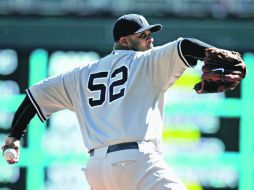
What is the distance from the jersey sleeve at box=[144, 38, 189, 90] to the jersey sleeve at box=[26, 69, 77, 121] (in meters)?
0.54

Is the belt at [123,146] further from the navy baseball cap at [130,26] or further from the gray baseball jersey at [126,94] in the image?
the navy baseball cap at [130,26]

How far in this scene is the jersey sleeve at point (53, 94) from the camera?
4852 millimetres

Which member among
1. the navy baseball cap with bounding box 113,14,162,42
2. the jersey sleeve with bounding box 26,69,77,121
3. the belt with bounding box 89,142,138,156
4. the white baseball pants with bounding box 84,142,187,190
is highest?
the navy baseball cap with bounding box 113,14,162,42

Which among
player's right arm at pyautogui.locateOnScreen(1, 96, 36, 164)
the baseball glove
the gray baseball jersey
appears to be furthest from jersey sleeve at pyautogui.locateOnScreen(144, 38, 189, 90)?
player's right arm at pyautogui.locateOnScreen(1, 96, 36, 164)

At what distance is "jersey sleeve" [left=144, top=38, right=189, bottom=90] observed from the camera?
13.9 ft

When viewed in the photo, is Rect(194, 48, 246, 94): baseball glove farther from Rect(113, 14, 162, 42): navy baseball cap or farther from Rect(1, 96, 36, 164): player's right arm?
Rect(1, 96, 36, 164): player's right arm

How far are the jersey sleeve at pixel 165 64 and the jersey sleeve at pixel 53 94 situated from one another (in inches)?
21.4

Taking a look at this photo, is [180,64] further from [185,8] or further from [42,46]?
[185,8]

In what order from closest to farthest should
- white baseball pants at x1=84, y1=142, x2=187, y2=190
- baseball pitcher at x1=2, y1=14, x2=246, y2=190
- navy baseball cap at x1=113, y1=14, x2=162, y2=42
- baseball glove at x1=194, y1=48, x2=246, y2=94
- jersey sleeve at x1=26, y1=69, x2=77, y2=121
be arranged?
1. baseball glove at x1=194, y1=48, x2=246, y2=94
2. baseball pitcher at x1=2, y1=14, x2=246, y2=190
3. white baseball pants at x1=84, y1=142, x2=187, y2=190
4. navy baseball cap at x1=113, y1=14, x2=162, y2=42
5. jersey sleeve at x1=26, y1=69, x2=77, y2=121

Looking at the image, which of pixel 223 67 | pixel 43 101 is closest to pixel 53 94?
pixel 43 101

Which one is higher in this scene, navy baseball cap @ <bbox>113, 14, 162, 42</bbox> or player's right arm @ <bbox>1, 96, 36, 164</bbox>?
navy baseball cap @ <bbox>113, 14, 162, 42</bbox>

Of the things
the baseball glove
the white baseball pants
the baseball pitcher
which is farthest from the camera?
the white baseball pants

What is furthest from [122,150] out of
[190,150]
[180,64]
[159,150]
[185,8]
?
[185,8]

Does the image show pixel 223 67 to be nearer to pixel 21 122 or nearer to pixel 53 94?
pixel 53 94
